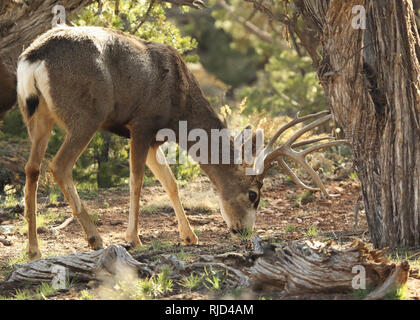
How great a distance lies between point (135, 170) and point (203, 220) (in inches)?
78.7

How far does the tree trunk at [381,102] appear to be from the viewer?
6590 millimetres

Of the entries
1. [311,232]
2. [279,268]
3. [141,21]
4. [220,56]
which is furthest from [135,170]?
[220,56]

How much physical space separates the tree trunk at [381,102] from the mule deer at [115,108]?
934 mm

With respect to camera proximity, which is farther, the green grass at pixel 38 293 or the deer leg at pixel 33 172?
the deer leg at pixel 33 172

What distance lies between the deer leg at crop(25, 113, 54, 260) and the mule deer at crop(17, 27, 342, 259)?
0.01 metres

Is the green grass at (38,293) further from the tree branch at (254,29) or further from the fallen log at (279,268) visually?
the tree branch at (254,29)

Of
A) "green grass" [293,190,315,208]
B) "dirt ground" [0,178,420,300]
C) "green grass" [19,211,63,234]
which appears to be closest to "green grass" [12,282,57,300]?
"dirt ground" [0,178,420,300]

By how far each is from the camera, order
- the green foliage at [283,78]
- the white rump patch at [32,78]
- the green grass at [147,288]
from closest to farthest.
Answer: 1. the green grass at [147,288]
2. the white rump patch at [32,78]
3. the green foliage at [283,78]

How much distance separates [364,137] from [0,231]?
189 inches

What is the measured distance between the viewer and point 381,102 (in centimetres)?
677

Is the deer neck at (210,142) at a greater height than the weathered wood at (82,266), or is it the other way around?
the deer neck at (210,142)

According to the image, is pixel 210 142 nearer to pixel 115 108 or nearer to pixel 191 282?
pixel 115 108

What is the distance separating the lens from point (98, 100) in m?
7.54

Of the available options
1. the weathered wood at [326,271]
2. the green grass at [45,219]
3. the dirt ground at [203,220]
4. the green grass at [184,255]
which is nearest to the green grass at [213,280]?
the weathered wood at [326,271]
